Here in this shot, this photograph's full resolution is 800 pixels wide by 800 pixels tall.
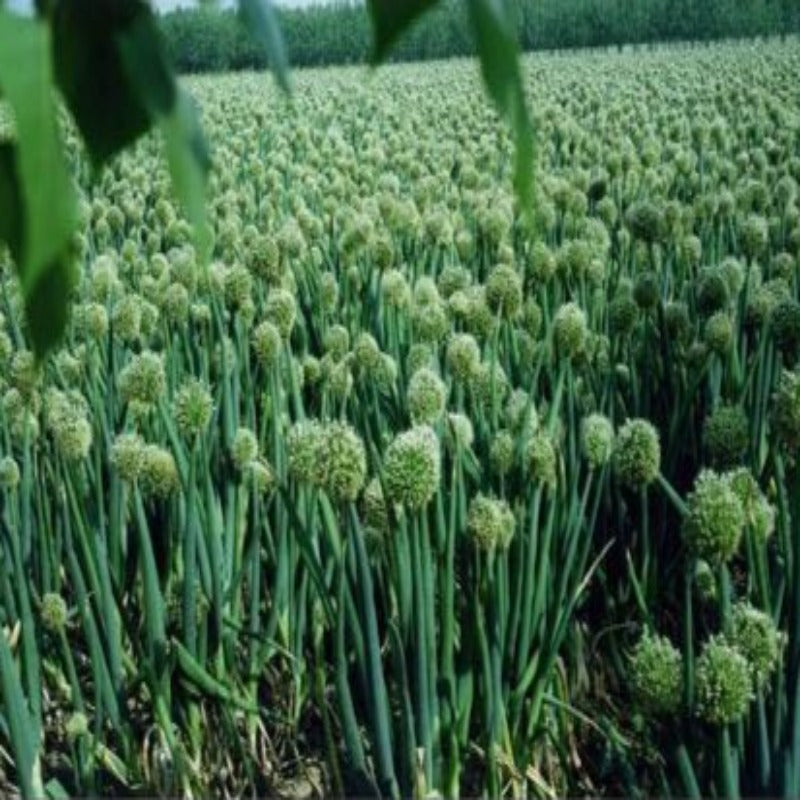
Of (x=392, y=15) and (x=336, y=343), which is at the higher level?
(x=392, y=15)

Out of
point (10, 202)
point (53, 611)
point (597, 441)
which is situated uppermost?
point (10, 202)

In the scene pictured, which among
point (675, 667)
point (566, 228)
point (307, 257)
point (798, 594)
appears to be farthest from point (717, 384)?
point (566, 228)

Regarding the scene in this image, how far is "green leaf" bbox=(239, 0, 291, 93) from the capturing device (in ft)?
1.36

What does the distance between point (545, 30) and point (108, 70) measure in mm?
22828

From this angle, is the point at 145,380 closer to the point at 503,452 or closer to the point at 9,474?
the point at 9,474

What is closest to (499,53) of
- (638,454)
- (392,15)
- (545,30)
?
(392,15)

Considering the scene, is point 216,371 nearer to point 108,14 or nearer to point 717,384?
point 717,384

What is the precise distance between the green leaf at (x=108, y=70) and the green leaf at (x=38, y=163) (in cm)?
3

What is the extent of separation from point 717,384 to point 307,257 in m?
1.31

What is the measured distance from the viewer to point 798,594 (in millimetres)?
1250

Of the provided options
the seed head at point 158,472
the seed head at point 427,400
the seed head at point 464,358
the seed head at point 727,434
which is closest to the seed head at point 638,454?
the seed head at point 727,434

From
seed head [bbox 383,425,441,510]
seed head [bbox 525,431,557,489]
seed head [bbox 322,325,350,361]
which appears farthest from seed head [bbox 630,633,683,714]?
seed head [bbox 322,325,350,361]

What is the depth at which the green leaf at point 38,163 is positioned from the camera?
1.22 feet

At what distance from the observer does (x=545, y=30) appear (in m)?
22.5
